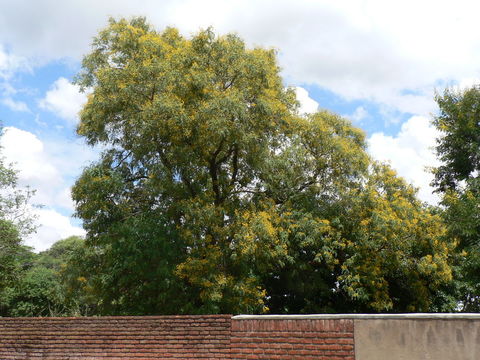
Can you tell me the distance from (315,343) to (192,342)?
2248 millimetres

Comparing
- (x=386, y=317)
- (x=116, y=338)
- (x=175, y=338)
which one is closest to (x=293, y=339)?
(x=386, y=317)

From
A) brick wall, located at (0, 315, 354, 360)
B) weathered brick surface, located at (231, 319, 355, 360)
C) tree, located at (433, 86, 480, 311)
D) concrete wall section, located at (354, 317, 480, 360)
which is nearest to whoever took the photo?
concrete wall section, located at (354, 317, 480, 360)

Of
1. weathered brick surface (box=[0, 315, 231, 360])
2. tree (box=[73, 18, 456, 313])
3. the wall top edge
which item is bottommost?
weathered brick surface (box=[0, 315, 231, 360])

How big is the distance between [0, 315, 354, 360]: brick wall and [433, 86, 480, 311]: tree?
726 cm

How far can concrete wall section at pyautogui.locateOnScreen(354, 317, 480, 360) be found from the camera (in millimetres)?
7680

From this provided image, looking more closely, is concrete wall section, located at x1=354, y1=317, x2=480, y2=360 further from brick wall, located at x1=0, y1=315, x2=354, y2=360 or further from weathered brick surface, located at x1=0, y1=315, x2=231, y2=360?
weathered brick surface, located at x1=0, y1=315, x2=231, y2=360

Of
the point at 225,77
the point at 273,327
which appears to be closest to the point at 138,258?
the point at 225,77

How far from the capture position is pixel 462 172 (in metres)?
17.8

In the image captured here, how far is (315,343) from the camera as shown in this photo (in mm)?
8461

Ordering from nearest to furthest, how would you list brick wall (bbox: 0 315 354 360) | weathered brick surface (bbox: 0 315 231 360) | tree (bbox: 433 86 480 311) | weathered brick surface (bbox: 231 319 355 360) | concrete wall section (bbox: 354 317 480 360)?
concrete wall section (bbox: 354 317 480 360), weathered brick surface (bbox: 231 319 355 360), brick wall (bbox: 0 315 354 360), weathered brick surface (bbox: 0 315 231 360), tree (bbox: 433 86 480 311)

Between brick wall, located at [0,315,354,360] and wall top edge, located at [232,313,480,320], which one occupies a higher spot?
wall top edge, located at [232,313,480,320]

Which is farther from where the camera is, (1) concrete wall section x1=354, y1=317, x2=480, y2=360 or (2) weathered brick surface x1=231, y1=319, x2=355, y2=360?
(2) weathered brick surface x1=231, y1=319, x2=355, y2=360

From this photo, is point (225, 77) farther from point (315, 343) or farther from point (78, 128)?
point (315, 343)

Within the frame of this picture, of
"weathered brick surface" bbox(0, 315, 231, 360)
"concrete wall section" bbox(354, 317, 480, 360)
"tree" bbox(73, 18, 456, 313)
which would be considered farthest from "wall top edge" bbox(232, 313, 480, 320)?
"tree" bbox(73, 18, 456, 313)
